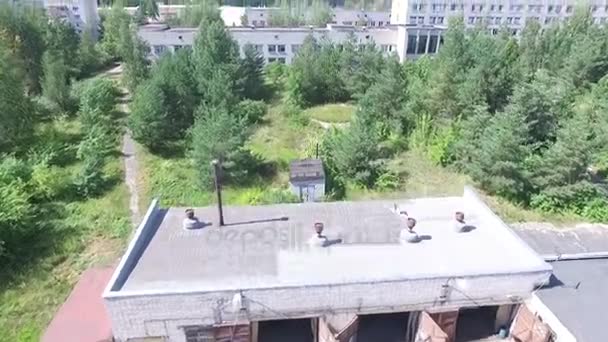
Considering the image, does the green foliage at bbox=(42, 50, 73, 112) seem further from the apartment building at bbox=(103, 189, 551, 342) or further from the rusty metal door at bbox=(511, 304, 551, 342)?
the rusty metal door at bbox=(511, 304, 551, 342)

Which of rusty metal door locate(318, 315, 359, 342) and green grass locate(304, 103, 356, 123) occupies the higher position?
green grass locate(304, 103, 356, 123)

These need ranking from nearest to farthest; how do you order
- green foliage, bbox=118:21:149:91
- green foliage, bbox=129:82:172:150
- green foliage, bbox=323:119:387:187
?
green foliage, bbox=323:119:387:187 → green foliage, bbox=129:82:172:150 → green foliage, bbox=118:21:149:91

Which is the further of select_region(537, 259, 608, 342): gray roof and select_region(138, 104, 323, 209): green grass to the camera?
select_region(138, 104, 323, 209): green grass

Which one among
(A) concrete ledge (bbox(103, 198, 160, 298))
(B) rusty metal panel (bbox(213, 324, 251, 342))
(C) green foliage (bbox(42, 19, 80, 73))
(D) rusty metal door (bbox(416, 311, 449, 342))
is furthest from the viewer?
(C) green foliage (bbox(42, 19, 80, 73))

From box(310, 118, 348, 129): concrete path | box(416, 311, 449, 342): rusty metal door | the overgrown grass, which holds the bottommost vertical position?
the overgrown grass

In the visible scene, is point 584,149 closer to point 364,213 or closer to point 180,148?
point 364,213

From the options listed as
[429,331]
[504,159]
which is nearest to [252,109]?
[504,159]

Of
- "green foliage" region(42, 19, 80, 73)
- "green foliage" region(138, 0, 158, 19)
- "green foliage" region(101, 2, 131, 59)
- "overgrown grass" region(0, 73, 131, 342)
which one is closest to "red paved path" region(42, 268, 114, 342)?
"overgrown grass" region(0, 73, 131, 342)

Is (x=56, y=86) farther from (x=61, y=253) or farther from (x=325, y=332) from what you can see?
(x=325, y=332)
